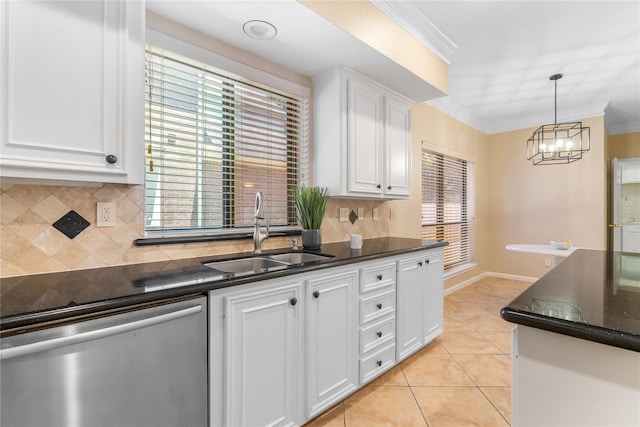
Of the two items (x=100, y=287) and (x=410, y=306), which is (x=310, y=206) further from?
(x=100, y=287)

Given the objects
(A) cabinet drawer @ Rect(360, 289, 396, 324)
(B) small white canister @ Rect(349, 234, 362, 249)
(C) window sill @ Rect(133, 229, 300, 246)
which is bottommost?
(A) cabinet drawer @ Rect(360, 289, 396, 324)

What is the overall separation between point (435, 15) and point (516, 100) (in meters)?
2.53

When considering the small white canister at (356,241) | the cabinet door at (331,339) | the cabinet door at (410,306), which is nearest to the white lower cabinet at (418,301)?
the cabinet door at (410,306)

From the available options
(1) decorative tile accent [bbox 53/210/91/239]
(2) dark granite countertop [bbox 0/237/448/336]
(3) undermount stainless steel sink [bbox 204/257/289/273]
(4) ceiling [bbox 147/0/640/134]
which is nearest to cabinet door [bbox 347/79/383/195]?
(4) ceiling [bbox 147/0/640/134]

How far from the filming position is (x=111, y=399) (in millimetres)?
1027

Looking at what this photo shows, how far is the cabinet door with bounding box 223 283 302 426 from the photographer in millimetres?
1330

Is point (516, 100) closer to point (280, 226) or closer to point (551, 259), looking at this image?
point (551, 259)

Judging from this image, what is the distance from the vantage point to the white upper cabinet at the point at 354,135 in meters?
2.36

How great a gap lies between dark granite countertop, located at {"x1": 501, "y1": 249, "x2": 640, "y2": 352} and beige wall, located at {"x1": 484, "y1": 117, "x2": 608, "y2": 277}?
4.30m

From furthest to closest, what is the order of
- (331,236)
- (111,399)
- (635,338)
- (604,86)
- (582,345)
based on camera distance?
(604,86) → (331,236) → (111,399) → (582,345) → (635,338)

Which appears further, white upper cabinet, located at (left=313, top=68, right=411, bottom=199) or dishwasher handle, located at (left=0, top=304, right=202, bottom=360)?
white upper cabinet, located at (left=313, top=68, right=411, bottom=199)

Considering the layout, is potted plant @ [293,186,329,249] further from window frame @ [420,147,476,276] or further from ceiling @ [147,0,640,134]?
window frame @ [420,147,476,276]

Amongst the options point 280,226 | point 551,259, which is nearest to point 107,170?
point 280,226

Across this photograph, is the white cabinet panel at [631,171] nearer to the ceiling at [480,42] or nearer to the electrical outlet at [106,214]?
the ceiling at [480,42]
